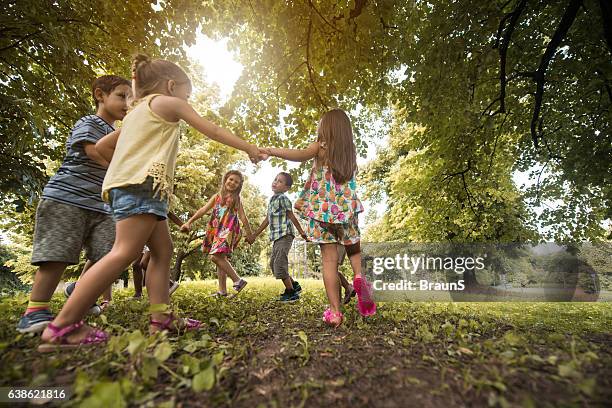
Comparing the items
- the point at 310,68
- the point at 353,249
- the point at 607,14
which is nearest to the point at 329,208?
the point at 353,249

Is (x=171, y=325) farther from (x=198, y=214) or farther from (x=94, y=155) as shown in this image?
(x=198, y=214)

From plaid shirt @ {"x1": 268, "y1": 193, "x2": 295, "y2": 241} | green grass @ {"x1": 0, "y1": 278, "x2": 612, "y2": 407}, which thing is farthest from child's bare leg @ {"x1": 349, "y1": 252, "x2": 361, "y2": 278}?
plaid shirt @ {"x1": 268, "y1": 193, "x2": 295, "y2": 241}

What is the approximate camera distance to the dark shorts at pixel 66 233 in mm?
2359

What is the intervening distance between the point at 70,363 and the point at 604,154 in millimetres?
6878

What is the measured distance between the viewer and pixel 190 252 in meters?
16.3

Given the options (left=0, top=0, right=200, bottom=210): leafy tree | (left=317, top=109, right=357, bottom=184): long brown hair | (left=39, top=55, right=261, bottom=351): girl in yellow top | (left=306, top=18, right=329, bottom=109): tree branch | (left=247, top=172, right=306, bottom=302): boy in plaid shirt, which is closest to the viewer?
(left=39, top=55, right=261, bottom=351): girl in yellow top

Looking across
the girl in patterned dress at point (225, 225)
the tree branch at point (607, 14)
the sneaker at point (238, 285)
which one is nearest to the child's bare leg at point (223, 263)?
the girl in patterned dress at point (225, 225)

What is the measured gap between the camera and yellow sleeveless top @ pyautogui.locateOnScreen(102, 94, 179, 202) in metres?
2.04

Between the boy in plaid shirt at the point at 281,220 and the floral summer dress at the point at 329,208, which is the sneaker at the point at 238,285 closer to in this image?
the boy in plaid shirt at the point at 281,220

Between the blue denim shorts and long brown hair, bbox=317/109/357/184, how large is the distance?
171 cm

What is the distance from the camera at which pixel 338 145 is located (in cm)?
319

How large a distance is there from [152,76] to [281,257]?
12.1 feet

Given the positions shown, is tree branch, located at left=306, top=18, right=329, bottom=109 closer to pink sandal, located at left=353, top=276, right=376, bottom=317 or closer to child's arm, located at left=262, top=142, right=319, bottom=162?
child's arm, located at left=262, top=142, right=319, bottom=162

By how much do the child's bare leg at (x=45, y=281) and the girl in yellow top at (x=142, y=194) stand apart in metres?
0.62
